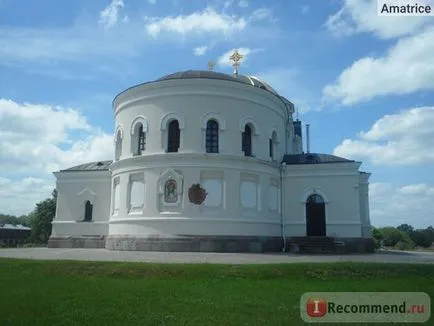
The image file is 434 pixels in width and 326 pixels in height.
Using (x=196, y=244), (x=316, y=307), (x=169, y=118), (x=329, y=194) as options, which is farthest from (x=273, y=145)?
(x=316, y=307)

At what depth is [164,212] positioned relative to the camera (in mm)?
28781

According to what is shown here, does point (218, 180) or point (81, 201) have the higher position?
point (218, 180)

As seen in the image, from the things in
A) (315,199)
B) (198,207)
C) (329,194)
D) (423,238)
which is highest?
(329,194)

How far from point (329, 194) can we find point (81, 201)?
19.5 meters

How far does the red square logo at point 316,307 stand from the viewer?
9141mm

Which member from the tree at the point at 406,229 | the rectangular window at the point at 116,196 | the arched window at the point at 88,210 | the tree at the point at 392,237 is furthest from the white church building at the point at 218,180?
the tree at the point at 406,229

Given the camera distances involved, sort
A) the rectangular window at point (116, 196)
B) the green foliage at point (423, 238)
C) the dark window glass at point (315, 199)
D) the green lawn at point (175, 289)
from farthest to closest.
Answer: the green foliage at point (423, 238) → the dark window glass at point (315, 199) → the rectangular window at point (116, 196) → the green lawn at point (175, 289)

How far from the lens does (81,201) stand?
1435 inches

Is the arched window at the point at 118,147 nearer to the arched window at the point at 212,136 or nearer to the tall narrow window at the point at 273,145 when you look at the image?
the arched window at the point at 212,136

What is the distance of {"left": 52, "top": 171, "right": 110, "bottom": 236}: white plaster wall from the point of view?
1399 inches

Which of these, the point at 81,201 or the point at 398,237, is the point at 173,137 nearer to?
the point at 81,201

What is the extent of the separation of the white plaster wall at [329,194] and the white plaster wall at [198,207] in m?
3.19

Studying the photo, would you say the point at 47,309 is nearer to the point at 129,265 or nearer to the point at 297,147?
the point at 129,265

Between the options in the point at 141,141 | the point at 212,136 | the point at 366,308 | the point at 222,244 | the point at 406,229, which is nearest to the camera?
the point at 366,308
